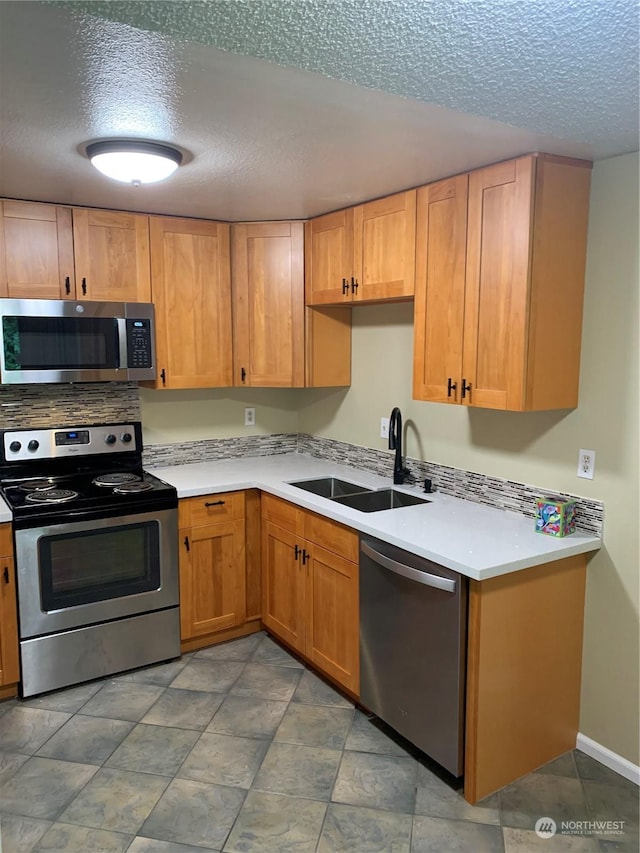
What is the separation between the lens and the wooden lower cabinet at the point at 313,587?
8.78 feet

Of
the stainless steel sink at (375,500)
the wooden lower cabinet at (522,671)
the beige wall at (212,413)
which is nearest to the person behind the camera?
the wooden lower cabinet at (522,671)

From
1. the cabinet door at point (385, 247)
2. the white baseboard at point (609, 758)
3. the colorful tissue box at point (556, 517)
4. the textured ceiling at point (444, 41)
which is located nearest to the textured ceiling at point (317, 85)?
the textured ceiling at point (444, 41)

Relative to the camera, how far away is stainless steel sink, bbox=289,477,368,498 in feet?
10.9

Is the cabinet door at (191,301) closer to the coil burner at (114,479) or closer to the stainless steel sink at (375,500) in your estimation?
the coil burner at (114,479)

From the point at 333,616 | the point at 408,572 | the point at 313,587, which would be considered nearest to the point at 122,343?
the point at 313,587

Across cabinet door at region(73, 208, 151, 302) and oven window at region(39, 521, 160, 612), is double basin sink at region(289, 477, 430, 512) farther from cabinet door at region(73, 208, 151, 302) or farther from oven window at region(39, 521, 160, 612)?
cabinet door at region(73, 208, 151, 302)

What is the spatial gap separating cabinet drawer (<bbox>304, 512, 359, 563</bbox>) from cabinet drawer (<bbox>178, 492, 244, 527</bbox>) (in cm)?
48

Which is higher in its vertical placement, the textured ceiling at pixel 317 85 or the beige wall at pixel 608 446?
the textured ceiling at pixel 317 85

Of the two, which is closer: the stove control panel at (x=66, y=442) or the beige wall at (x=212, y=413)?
the stove control panel at (x=66, y=442)

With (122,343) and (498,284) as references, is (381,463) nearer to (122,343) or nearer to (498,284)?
(498,284)

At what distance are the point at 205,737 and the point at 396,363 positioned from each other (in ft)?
6.37

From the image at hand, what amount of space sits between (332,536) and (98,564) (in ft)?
3.63

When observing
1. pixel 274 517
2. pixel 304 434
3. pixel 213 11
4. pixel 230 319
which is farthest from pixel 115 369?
pixel 213 11

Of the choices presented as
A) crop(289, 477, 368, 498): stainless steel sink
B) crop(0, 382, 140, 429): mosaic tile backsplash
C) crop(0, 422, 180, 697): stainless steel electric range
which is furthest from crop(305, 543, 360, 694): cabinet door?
crop(0, 382, 140, 429): mosaic tile backsplash
